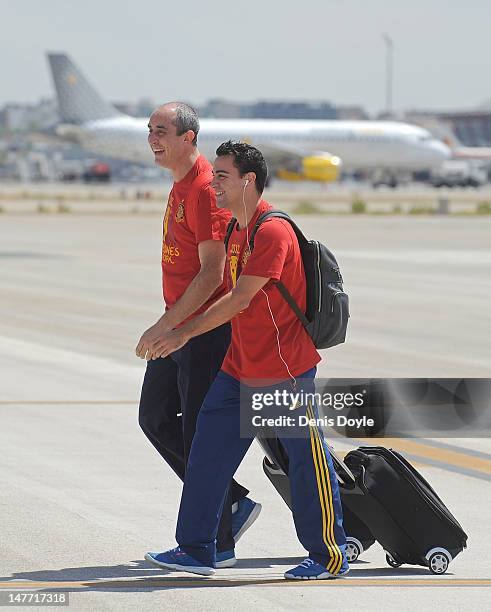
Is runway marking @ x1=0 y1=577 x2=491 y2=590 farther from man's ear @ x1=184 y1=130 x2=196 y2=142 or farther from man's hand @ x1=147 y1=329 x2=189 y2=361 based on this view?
man's ear @ x1=184 y1=130 x2=196 y2=142

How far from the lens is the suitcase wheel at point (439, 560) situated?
641cm

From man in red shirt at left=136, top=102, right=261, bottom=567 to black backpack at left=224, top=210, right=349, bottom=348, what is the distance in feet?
1.19

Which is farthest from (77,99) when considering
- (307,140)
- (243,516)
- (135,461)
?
(243,516)

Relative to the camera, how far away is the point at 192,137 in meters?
6.67

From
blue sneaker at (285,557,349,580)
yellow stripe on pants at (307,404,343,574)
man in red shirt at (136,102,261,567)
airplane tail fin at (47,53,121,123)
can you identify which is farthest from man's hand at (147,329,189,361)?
airplane tail fin at (47,53,121,123)

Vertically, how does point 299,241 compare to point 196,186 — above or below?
Result: below

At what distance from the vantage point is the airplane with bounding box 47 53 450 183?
289 ft

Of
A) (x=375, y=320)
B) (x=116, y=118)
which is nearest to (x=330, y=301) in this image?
(x=375, y=320)

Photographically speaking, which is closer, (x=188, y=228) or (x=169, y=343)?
(x=169, y=343)

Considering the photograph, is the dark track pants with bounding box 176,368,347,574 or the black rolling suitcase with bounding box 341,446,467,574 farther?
the black rolling suitcase with bounding box 341,446,467,574

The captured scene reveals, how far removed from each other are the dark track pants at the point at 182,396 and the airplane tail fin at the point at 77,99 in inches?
3345

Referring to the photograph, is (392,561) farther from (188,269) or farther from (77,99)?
(77,99)

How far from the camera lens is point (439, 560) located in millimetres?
6426

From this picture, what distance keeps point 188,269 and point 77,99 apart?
8686 cm
